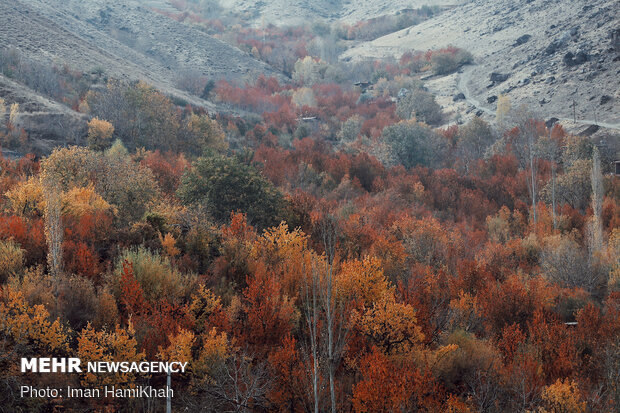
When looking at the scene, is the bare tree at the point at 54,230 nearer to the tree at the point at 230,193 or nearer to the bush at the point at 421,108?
the tree at the point at 230,193

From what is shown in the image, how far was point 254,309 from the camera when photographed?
1231 cm

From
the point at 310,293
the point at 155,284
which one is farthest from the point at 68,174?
the point at 310,293

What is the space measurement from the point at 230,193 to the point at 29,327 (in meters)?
12.4

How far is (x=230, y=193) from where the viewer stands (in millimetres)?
21609

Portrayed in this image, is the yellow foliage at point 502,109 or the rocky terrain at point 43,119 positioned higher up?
the rocky terrain at point 43,119

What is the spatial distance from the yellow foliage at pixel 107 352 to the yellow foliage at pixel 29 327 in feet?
1.36

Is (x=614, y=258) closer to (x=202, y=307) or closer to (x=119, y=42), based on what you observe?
(x=202, y=307)

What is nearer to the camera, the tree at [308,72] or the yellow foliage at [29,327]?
the yellow foliage at [29,327]

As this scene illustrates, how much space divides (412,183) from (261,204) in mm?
21473

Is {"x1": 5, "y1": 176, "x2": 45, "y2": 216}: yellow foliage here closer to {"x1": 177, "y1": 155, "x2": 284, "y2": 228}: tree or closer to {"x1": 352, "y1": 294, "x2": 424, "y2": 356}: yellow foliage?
{"x1": 177, "y1": 155, "x2": 284, "y2": 228}: tree

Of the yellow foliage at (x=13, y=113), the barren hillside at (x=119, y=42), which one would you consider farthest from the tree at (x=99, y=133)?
the barren hillside at (x=119, y=42)

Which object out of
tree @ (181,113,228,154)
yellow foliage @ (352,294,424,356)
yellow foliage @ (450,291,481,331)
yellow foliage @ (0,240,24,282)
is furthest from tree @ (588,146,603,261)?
tree @ (181,113,228,154)

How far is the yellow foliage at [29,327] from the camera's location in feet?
31.7

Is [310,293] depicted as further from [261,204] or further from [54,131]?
[54,131]
